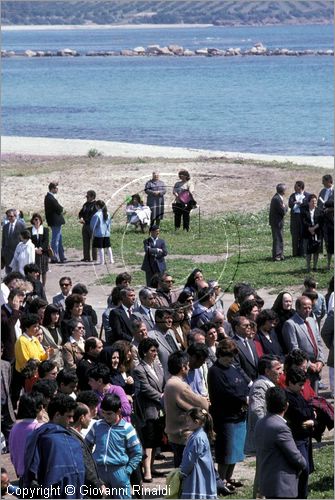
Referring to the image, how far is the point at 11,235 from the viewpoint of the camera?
22703 mm

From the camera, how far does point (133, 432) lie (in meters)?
11.1

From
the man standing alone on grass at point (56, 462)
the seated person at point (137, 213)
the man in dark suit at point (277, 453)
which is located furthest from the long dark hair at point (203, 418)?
the seated person at point (137, 213)

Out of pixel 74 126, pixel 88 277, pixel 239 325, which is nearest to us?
pixel 239 325

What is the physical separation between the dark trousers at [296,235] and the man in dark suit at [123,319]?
9.28m

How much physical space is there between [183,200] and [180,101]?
78.7 m

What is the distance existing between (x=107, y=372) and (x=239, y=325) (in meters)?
2.37

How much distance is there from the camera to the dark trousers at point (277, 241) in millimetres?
25203

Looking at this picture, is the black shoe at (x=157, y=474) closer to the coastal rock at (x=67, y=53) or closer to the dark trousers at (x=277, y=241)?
the dark trousers at (x=277, y=241)

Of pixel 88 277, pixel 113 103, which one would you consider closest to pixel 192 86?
pixel 113 103

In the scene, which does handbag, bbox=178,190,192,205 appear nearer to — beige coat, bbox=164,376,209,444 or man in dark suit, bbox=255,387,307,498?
beige coat, bbox=164,376,209,444

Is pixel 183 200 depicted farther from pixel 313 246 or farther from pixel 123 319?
pixel 123 319

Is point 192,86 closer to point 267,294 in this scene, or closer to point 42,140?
point 42,140

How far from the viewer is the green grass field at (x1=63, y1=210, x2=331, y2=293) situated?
78.0 feet

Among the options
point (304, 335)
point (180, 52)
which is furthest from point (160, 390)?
point (180, 52)
